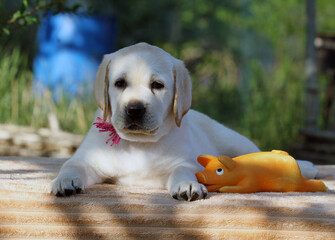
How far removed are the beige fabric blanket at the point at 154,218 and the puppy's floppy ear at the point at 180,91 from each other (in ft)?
1.65

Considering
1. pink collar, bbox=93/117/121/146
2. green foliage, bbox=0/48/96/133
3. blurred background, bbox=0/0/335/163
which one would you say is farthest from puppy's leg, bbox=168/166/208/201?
green foliage, bbox=0/48/96/133

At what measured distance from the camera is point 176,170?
2.29 m

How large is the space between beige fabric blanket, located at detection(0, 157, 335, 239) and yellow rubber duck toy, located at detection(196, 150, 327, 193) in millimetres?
215

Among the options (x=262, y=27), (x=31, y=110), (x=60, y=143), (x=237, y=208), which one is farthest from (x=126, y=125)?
(x=262, y=27)

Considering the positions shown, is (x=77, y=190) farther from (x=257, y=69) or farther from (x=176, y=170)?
(x=257, y=69)

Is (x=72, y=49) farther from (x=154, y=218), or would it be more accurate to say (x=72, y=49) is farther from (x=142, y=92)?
(x=154, y=218)

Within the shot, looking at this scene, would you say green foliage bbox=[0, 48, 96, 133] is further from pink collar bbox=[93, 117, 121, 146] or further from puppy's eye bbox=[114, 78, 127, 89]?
puppy's eye bbox=[114, 78, 127, 89]

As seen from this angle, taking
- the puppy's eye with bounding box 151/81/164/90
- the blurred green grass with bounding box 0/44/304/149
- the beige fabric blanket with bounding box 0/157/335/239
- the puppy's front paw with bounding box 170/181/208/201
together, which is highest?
the puppy's eye with bounding box 151/81/164/90

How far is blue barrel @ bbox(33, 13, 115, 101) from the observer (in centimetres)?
686

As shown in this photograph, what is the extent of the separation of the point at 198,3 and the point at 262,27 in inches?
230

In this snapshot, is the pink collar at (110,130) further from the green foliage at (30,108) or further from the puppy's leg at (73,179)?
the green foliage at (30,108)

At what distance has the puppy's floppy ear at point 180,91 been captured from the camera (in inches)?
92.3

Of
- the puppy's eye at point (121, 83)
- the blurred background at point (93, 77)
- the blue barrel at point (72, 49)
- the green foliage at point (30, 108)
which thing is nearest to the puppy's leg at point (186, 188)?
the puppy's eye at point (121, 83)

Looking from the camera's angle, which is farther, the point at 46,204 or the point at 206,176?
the point at 206,176
